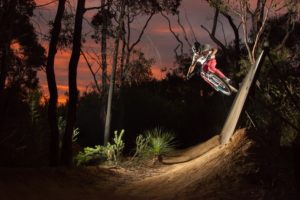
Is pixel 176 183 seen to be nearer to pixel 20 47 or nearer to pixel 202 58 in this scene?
pixel 202 58

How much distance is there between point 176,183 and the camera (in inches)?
433

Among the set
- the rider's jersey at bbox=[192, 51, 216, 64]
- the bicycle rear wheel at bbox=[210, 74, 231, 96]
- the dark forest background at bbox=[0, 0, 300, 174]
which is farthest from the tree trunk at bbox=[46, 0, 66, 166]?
the rider's jersey at bbox=[192, 51, 216, 64]

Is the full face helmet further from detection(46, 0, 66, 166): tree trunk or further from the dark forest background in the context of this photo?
detection(46, 0, 66, 166): tree trunk

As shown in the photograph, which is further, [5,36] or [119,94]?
[119,94]

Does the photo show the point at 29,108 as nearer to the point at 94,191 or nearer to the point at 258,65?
the point at 94,191

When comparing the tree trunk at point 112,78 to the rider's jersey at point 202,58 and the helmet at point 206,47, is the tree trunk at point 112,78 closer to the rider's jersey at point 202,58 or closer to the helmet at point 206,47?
the rider's jersey at point 202,58

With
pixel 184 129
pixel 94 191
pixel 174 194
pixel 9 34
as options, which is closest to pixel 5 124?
pixel 9 34

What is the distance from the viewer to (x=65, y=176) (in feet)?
40.0

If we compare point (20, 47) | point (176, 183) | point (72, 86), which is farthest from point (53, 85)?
point (20, 47)

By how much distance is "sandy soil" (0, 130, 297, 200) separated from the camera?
9391 mm

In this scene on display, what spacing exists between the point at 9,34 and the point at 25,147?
3033 mm

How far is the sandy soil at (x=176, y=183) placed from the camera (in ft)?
30.8

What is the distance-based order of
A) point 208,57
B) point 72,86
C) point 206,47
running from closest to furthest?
point 72,86 < point 208,57 < point 206,47

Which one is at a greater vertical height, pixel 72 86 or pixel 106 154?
pixel 72 86
